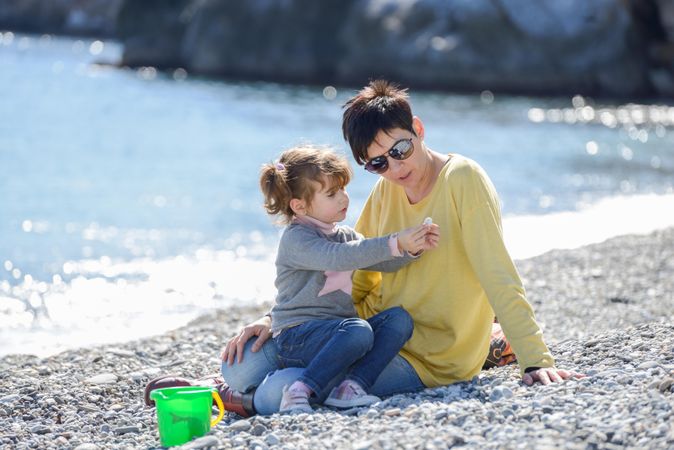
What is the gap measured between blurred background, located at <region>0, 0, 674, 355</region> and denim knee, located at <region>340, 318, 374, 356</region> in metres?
4.24

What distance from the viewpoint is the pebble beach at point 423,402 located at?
412 centimetres

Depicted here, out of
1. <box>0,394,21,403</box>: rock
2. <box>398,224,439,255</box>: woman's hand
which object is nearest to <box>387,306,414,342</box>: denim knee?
<box>398,224,439,255</box>: woman's hand

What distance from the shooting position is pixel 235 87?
124 feet

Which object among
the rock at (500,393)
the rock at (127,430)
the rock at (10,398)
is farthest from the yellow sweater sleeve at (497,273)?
the rock at (10,398)

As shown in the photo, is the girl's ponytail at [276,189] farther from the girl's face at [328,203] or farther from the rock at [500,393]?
the rock at [500,393]

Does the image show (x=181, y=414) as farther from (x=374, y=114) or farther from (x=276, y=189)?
(x=374, y=114)

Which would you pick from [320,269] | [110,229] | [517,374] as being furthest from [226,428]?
[110,229]

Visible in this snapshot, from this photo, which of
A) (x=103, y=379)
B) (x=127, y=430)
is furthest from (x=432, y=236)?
(x=103, y=379)

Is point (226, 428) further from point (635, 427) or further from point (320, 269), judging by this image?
point (635, 427)

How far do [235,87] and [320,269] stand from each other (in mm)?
→ 33294

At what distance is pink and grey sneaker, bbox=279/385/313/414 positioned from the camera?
16.0 feet

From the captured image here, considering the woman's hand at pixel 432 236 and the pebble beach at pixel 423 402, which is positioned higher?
the woman's hand at pixel 432 236

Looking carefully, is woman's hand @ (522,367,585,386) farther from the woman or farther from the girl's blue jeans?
the girl's blue jeans

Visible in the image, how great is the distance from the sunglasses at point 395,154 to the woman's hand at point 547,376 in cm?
121
